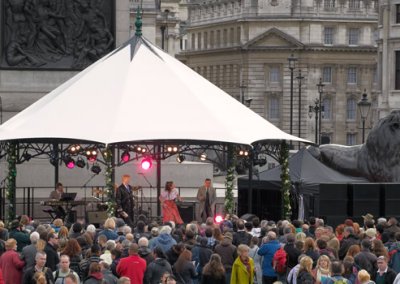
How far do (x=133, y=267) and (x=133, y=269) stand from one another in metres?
0.03

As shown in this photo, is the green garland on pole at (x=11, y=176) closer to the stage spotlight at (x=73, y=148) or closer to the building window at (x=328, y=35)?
the stage spotlight at (x=73, y=148)

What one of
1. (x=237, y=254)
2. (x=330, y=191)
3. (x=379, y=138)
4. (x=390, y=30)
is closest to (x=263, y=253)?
(x=237, y=254)

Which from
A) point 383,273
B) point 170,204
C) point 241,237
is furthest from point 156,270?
point 170,204

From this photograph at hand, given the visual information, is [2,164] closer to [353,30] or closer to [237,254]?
[237,254]

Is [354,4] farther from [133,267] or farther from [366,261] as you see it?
[133,267]

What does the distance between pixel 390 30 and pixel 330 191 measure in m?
52.8

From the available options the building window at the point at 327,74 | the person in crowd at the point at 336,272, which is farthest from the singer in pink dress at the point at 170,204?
the building window at the point at 327,74

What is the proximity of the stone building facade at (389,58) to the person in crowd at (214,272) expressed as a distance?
63.6m

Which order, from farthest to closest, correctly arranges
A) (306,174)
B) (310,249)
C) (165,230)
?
1. (306,174)
2. (165,230)
3. (310,249)

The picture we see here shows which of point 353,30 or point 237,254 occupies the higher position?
point 353,30

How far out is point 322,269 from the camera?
2397 cm

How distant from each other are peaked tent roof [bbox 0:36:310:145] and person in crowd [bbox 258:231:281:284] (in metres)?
7.60

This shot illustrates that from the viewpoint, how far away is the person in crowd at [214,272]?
25.2 m

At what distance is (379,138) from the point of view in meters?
44.4
